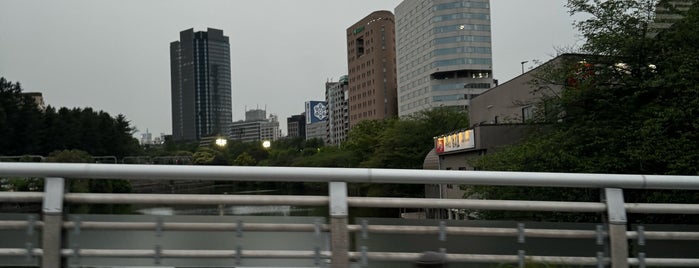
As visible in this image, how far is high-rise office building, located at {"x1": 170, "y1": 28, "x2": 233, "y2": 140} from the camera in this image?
110 m

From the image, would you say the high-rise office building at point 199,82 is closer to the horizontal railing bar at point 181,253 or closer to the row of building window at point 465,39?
the row of building window at point 465,39

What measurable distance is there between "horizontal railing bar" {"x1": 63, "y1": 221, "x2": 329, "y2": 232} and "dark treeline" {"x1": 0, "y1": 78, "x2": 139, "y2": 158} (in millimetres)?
44063

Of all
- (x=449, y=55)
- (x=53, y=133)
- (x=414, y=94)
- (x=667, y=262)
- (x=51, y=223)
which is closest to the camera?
(x=51, y=223)

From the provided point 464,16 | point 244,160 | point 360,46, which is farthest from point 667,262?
point 360,46

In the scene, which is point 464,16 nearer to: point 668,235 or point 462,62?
point 462,62

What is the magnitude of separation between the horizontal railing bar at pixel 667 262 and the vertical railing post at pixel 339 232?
1.81 meters

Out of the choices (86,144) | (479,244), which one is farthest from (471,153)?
(86,144)

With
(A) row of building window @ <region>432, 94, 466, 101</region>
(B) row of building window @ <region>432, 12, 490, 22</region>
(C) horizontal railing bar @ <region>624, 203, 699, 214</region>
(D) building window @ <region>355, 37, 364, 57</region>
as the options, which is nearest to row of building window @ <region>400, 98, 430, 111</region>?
(A) row of building window @ <region>432, 94, 466, 101</region>

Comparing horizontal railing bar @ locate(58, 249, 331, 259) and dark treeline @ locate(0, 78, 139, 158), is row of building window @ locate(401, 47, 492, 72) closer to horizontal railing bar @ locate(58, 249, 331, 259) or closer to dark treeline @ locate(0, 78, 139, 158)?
dark treeline @ locate(0, 78, 139, 158)

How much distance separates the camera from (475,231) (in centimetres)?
318

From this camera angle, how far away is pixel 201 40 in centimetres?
10694

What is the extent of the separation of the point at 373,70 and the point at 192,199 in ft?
427

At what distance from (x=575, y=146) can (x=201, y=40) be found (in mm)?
98548

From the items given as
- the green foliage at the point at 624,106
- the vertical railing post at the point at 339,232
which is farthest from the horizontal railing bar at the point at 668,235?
the green foliage at the point at 624,106
